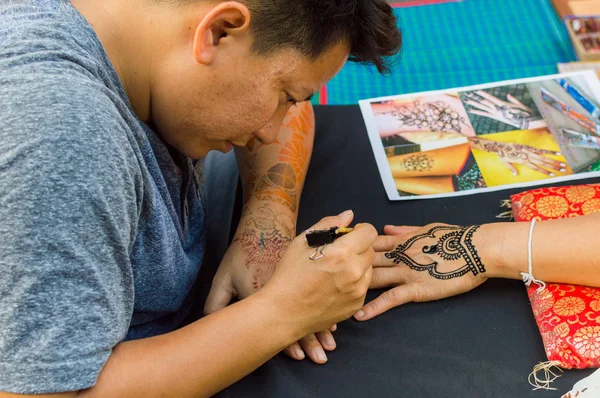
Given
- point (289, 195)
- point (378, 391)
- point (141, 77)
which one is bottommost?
point (378, 391)

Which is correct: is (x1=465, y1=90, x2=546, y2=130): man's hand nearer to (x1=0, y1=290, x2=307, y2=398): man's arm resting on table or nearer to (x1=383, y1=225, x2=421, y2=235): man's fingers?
(x1=383, y1=225, x2=421, y2=235): man's fingers

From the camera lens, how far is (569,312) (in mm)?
1065

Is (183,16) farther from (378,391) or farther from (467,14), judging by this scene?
(467,14)

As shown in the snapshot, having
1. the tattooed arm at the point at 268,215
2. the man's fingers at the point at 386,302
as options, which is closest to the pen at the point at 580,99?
the tattooed arm at the point at 268,215

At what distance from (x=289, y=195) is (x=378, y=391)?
1.68 ft

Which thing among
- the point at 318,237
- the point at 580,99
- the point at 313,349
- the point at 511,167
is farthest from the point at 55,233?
the point at 580,99

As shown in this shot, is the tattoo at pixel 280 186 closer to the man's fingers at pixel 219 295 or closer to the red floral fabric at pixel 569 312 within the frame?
the man's fingers at pixel 219 295

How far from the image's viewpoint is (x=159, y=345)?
2.96 ft

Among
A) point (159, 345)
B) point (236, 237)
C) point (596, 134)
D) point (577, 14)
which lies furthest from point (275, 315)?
point (577, 14)

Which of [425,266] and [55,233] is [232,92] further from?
[425,266]

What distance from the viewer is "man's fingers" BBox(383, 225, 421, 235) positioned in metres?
1.31

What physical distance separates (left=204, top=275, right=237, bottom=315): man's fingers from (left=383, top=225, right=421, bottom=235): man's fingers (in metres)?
0.37

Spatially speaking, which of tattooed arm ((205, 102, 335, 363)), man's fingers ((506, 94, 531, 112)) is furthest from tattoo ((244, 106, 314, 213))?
man's fingers ((506, 94, 531, 112))

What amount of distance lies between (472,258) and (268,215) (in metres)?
0.44
